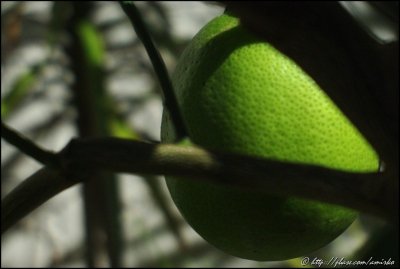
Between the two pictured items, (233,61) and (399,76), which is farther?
(233,61)

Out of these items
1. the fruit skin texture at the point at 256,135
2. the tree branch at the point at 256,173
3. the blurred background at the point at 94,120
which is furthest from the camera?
the blurred background at the point at 94,120

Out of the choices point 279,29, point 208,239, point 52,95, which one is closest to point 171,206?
point 52,95

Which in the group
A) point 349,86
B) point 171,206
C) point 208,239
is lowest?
point 171,206

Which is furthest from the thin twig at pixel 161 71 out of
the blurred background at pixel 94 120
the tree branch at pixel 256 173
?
the blurred background at pixel 94 120

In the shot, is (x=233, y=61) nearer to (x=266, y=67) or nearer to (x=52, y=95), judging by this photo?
(x=266, y=67)

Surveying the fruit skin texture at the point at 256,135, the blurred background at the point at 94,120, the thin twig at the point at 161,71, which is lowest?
the blurred background at the point at 94,120

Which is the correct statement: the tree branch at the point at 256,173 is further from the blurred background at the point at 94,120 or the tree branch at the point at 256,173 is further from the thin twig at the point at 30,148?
the blurred background at the point at 94,120

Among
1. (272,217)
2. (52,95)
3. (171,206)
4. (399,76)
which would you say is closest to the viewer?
(399,76)

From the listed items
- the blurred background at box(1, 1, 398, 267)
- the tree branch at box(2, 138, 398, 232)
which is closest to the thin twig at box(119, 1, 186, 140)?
the tree branch at box(2, 138, 398, 232)
